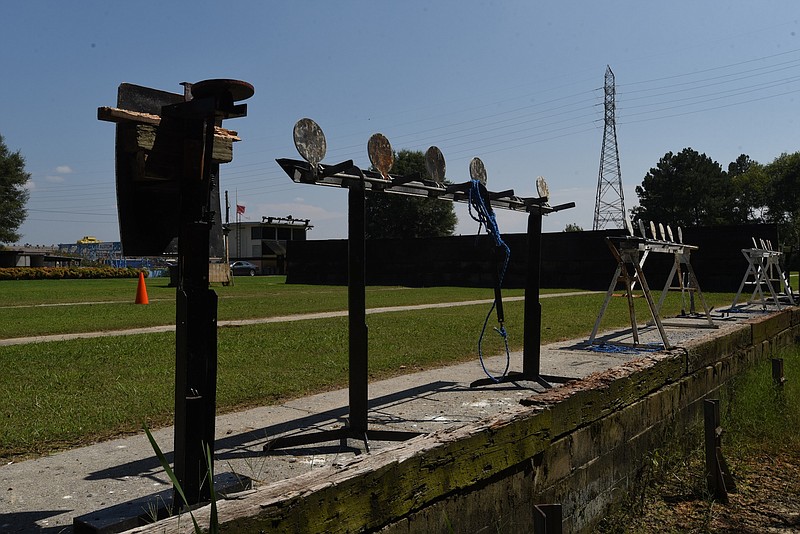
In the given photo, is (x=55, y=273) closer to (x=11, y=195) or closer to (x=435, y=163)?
(x=11, y=195)

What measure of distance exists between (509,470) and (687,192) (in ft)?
281

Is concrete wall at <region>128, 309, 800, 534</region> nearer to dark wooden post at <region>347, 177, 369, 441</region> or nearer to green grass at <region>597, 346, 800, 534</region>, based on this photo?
green grass at <region>597, 346, 800, 534</region>

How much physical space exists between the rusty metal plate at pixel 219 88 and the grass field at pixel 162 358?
3.24 metres

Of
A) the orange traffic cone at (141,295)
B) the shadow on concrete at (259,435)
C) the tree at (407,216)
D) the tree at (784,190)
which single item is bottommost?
the shadow on concrete at (259,435)

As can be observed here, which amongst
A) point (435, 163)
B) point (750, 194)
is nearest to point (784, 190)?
point (750, 194)

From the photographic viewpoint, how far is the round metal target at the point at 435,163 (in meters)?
6.46

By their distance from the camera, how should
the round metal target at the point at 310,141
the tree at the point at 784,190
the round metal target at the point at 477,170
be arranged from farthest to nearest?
the tree at the point at 784,190
the round metal target at the point at 477,170
the round metal target at the point at 310,141

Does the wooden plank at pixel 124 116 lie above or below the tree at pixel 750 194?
below

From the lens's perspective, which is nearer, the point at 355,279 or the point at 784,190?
the point at 355,279

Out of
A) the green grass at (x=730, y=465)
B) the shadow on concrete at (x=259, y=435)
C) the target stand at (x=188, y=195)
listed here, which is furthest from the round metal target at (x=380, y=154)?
the green grass at (x=730, y=465)

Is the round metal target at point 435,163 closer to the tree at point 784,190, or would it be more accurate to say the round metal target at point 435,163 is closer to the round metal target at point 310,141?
the round metal target at point 310,141

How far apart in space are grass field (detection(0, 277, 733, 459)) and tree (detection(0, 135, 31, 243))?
47312mm

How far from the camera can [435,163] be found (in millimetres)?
6496

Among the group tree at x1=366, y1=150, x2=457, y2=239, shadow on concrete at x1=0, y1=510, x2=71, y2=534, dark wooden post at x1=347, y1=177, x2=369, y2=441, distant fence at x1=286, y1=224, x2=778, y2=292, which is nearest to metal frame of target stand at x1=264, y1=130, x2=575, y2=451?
dark wooden post at x1=347, y1=177, x2=369, y2=441
